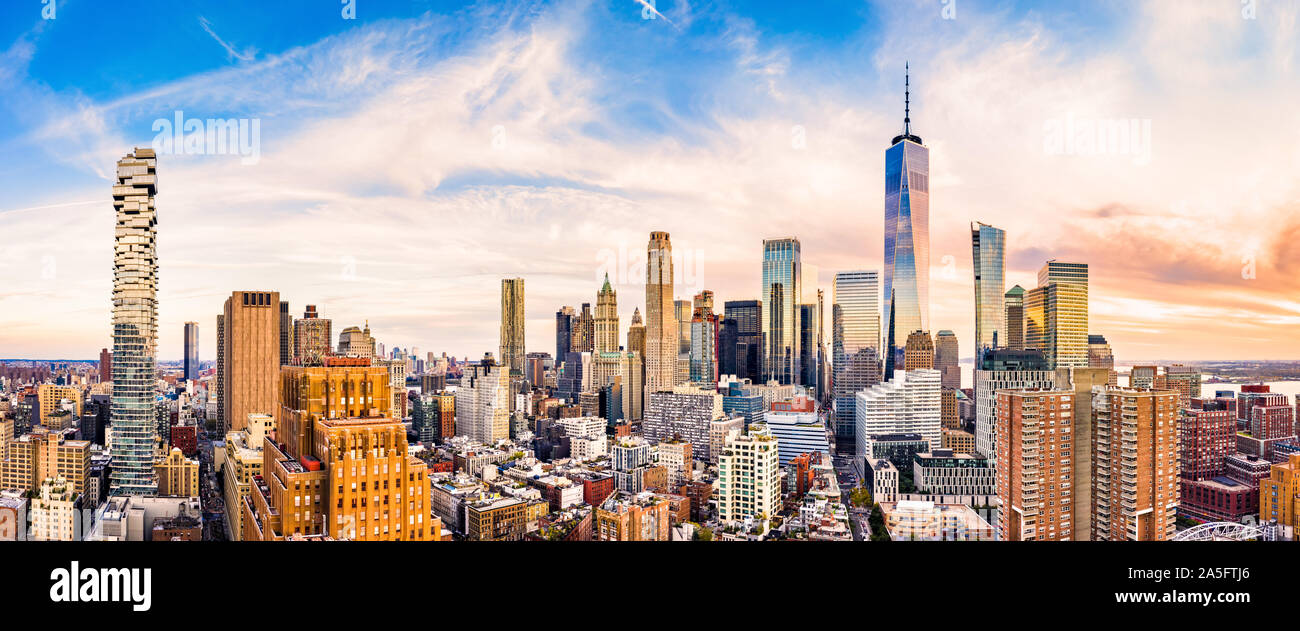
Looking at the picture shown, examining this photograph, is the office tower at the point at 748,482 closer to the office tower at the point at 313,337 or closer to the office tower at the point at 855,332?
the office tower at the point at 313,337

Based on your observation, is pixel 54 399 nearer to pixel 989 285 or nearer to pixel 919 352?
pixel 989 285

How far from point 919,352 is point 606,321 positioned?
10.4 meters

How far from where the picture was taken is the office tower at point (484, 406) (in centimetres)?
1721

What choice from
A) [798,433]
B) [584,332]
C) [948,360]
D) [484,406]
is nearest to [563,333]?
[584,332]

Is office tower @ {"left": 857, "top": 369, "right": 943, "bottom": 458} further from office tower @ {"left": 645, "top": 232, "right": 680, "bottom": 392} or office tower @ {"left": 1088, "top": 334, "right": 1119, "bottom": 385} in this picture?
office tower @ {"left": 1088, "top": 334, "right": 1119, "bottom": 385}

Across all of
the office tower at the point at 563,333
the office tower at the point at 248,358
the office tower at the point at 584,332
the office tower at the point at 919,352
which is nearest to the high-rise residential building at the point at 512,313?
the office tower at the point at 563,333

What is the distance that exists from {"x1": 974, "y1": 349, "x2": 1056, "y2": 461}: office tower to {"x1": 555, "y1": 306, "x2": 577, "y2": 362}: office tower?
22.4 feet

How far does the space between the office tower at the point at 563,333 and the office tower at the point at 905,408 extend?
7991mm

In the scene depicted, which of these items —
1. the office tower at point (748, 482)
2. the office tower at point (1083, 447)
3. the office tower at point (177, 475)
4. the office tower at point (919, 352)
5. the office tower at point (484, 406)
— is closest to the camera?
the office tower at point (1083, 447)
